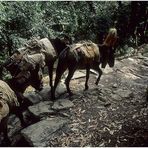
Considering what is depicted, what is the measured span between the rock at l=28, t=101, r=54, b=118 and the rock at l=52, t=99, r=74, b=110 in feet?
0.60

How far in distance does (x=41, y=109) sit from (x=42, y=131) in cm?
110

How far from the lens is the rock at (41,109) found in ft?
26.9

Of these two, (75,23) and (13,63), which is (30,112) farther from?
(75,23)

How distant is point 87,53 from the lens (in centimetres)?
902

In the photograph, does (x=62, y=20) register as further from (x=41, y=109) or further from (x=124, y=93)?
(x=41, y=109)

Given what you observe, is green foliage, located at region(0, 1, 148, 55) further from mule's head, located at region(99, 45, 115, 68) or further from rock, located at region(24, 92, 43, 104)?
mule's head, located at region(99, 45, 115, 68)

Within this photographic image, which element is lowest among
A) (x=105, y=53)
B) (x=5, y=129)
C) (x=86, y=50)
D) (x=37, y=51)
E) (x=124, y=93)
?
(x=124, y=93)

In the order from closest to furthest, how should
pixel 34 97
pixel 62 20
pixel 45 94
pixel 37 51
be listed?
pixel 37 51
pixel 34 97
pixel 45 94
pixel 62 20

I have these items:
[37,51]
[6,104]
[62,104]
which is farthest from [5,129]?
[37,51]

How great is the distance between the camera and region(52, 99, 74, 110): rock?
334 inches

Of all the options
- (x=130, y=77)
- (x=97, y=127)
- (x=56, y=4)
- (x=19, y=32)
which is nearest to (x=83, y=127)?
(x=97, y=127)

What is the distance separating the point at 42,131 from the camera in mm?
7367

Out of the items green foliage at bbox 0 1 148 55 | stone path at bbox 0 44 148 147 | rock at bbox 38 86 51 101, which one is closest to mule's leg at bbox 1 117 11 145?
stone path at bbox 0 44 148 147

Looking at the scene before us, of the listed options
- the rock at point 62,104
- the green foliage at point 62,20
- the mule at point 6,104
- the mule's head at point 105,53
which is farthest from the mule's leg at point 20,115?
the green foliage at point 62,20
